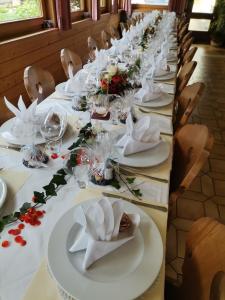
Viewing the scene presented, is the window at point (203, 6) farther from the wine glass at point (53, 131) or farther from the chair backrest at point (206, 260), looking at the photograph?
the chair backrest at point (206, 260)

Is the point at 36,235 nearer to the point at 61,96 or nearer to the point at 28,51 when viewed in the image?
the point at 61,96

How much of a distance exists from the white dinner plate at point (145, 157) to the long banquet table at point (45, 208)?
1.1 inches

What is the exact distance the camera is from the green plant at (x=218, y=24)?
26.1ft

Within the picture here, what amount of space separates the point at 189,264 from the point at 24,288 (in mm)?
468

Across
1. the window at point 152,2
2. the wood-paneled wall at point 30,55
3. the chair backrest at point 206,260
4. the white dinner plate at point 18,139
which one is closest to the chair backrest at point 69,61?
the wood-paneled wall at point 30,55

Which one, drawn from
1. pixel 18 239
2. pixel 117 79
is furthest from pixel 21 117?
pixel 117 79

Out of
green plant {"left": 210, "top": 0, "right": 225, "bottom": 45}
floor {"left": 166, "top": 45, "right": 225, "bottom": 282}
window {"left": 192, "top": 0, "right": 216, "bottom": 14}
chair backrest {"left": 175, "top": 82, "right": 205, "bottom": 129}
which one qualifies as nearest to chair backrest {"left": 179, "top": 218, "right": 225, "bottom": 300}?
floor {"left": 166, "top": 45, "right": 225, "bottom": 282}

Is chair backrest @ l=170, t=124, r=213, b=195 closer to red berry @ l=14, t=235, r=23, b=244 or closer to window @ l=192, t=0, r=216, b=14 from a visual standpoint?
red berry @ l=14, t=235, r=23, b=244

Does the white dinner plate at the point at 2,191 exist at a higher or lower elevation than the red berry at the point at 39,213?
higher

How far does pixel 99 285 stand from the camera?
0.64 m

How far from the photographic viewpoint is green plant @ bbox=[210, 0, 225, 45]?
7957 mm

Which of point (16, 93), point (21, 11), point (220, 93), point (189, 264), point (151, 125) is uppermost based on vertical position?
point (21, 11)

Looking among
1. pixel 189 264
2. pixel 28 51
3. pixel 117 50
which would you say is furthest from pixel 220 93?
pixel 189 264

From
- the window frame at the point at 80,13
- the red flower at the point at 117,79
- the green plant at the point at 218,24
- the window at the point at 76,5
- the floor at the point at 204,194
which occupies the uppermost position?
the window at the point at 76,5
